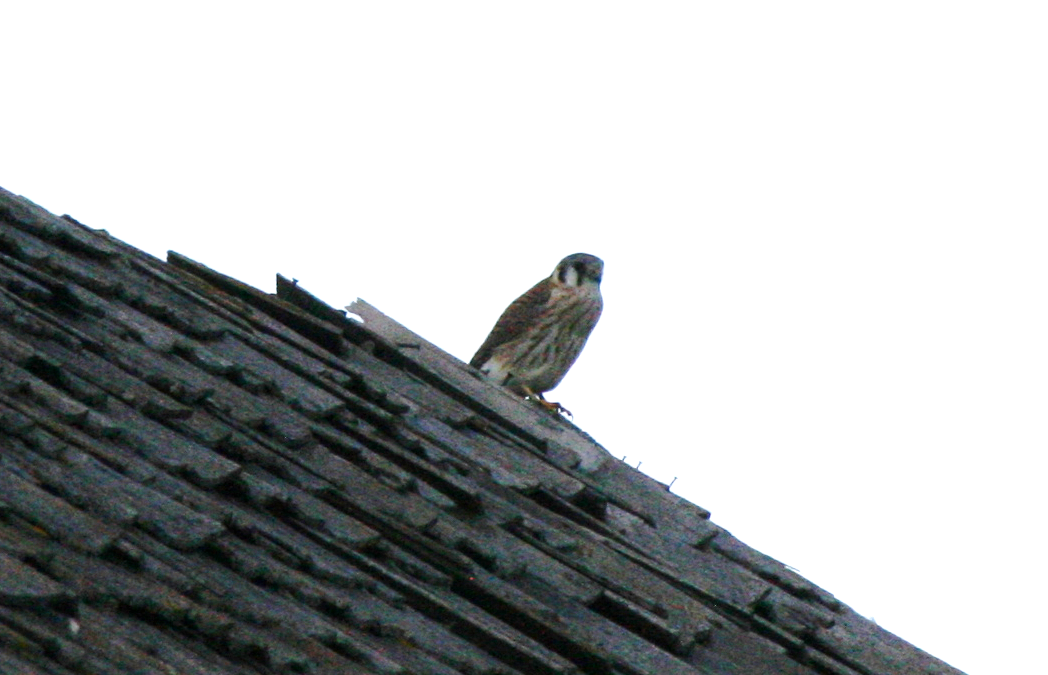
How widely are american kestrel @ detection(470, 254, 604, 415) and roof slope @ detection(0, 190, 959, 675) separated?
3.13 metres

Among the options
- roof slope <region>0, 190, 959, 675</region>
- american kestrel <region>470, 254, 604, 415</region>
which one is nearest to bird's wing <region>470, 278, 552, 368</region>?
american kestrel <region>470, 254, 604, 415</region>

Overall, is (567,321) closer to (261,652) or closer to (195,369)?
(195,369)

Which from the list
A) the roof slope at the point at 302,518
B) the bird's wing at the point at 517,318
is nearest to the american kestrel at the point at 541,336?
the bird's wing at the point at 517,318

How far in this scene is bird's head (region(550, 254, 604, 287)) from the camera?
9789 mm

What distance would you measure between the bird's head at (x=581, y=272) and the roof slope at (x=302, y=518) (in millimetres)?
3528

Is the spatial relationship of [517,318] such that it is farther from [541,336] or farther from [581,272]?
[581,272]

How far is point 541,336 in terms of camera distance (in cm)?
943

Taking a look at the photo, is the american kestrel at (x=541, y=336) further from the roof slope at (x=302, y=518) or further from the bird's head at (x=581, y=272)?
the roof slope at (x=302, y=518)

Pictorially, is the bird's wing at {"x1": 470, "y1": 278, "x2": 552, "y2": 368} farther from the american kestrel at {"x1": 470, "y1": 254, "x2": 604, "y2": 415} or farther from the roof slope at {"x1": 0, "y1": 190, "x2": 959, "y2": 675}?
the roof slope at {"x1": 0, "y1": 190, "x2": 959, "y2": 675}

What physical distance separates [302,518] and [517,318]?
223 inches

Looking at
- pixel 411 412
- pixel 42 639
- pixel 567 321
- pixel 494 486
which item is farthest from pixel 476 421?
pixel 567 321

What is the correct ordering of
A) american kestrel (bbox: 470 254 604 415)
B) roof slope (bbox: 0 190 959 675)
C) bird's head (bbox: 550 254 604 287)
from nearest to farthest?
roof slope (bbox: 0 190 959 675)
american kestrel (bbox: 470 254 604 415)
bird's head (bbox: 550 254 604 287)

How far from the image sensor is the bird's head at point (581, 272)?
32.1 ft

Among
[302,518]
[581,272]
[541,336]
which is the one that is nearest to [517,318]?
[541,336]
